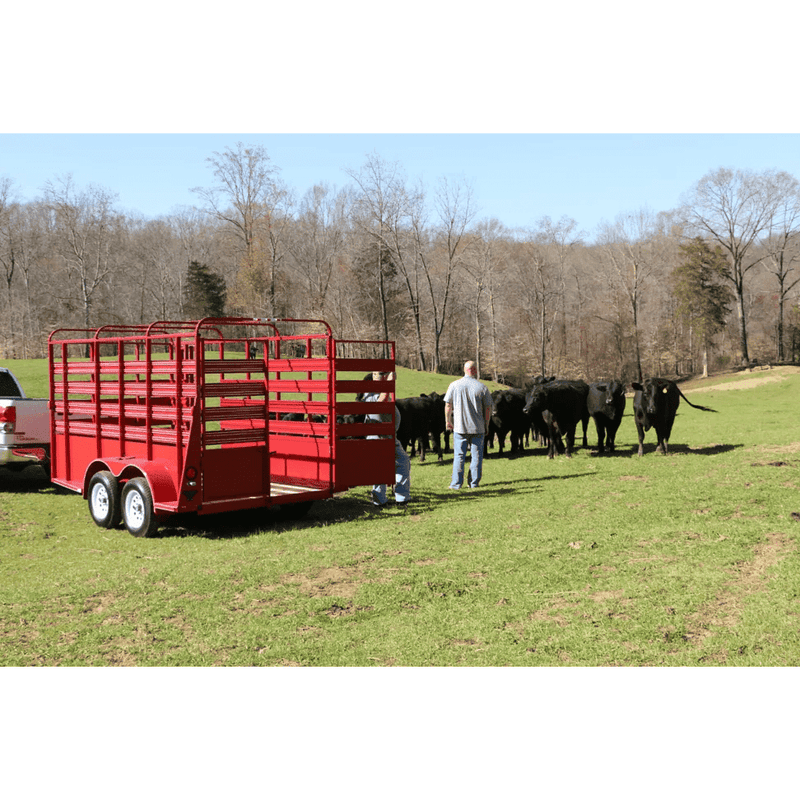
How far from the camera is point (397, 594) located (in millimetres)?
6184

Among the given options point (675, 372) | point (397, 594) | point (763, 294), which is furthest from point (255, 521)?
point (763, 294)

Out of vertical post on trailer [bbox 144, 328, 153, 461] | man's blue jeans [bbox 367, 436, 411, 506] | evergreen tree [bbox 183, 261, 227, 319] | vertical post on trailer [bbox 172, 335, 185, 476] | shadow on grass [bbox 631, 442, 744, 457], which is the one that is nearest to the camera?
vertical post on trailer [bbox 172, 335, 185, 476]

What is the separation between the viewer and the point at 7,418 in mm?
12070

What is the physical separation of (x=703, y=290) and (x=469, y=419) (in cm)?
5556

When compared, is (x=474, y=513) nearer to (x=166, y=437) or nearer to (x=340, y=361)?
(x=340, y=361)

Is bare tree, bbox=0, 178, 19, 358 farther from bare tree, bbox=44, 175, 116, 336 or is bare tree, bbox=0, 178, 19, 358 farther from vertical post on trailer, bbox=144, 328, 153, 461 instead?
vertical post on trailer, bbox=144, 328, 153, 461

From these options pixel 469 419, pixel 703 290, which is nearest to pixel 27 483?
pixel 469 419

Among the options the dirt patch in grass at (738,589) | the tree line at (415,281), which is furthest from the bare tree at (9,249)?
the dirt patch in grass at (738,589)

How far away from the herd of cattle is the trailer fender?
795 centimetres

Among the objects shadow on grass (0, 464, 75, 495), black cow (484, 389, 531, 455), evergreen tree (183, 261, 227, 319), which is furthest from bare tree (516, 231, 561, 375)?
shadow on grass (0, 464, 75, 495)

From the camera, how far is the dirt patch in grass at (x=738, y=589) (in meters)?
5.14

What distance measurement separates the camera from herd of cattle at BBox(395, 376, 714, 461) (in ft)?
48.8

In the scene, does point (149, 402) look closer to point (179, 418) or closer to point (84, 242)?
point (179, 418)

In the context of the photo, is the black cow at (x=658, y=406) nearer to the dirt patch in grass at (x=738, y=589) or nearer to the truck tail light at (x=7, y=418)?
the dirt patch in grass at (x=738, y=589)
